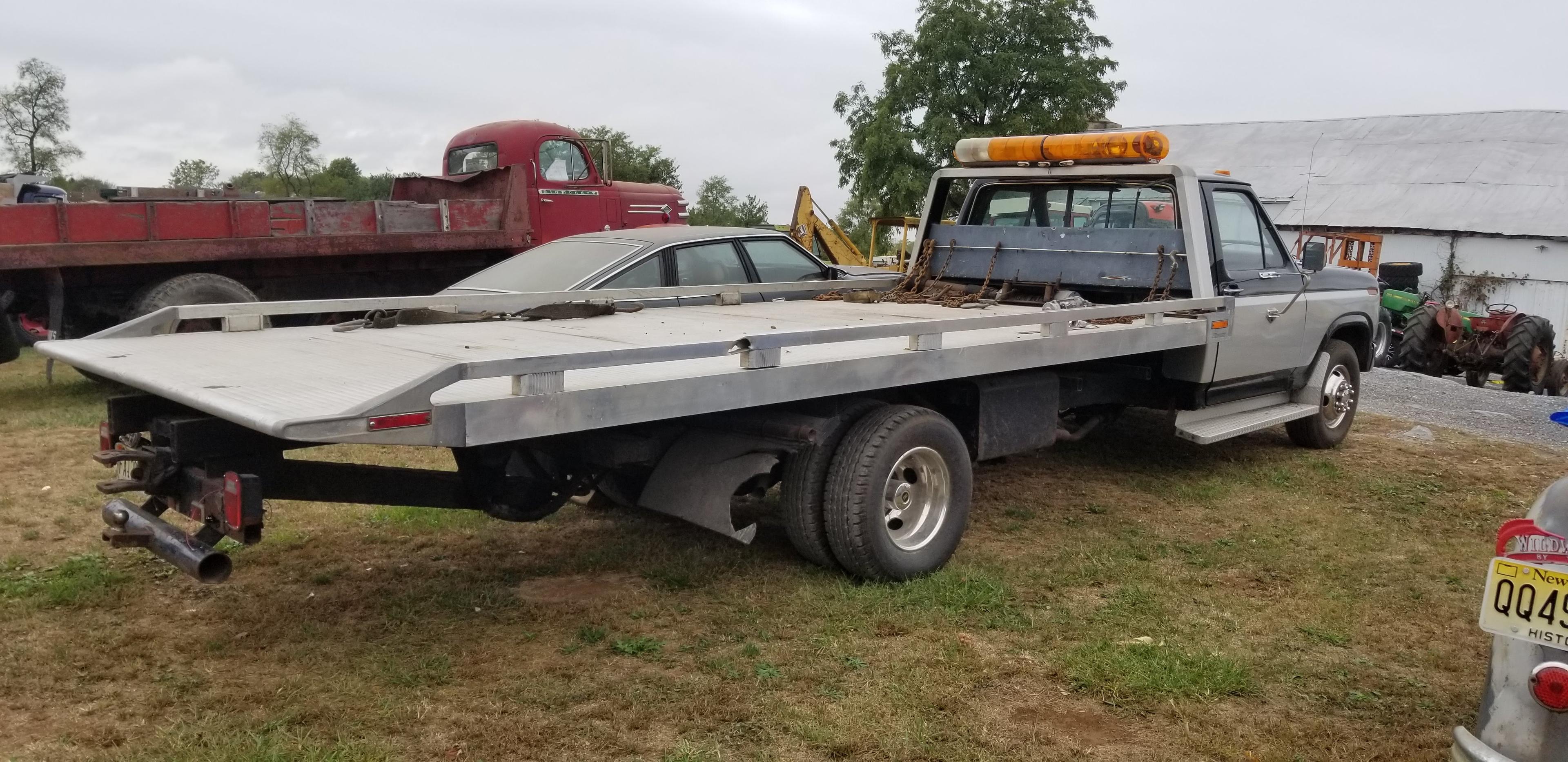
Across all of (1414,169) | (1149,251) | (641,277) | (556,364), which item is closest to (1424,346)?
(1149,251)

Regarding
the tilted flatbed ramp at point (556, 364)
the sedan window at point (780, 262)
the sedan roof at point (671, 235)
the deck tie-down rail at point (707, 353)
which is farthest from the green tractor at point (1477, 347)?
the deck tie-down rail at point (707, 353)

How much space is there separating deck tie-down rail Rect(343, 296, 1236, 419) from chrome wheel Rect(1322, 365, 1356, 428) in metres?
2.80

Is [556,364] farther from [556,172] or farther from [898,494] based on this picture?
[556,172]

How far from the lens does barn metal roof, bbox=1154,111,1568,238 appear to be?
2556 cm

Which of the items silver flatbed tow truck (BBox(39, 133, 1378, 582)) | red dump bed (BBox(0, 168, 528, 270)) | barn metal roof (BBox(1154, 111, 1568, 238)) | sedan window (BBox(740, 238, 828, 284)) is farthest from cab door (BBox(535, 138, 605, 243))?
barn metal roof (BBox(1154, 111, 1568, 238))

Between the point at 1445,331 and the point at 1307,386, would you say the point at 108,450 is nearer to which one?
the point at 1307,386

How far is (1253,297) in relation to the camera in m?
6.88

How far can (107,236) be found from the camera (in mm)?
9445

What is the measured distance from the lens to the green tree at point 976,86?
27594 mm

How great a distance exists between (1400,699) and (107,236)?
9624 millimetres

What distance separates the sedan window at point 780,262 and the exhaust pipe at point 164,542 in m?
5.06

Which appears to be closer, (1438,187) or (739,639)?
(739,639)

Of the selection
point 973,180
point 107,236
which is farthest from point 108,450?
point 107,236

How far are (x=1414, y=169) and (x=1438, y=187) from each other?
1366 mm
